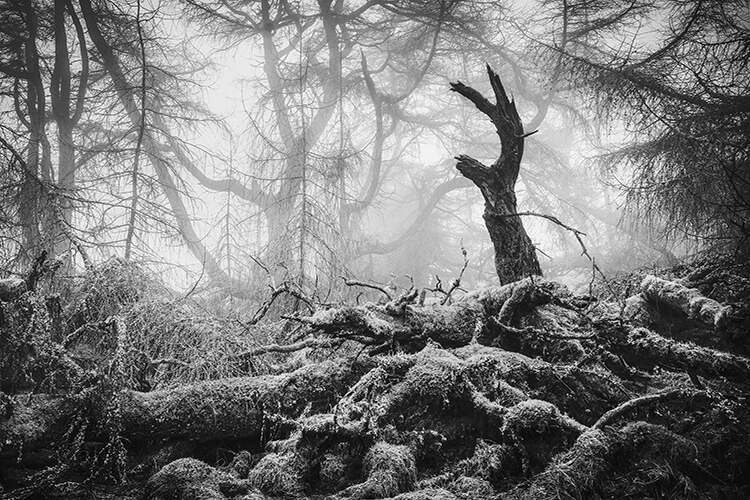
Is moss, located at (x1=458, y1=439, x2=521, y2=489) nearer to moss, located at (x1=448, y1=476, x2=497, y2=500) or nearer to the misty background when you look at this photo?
moss, located at (x1=448, y1=476, x2=497, y2=500)

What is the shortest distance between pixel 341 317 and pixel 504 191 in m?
2.43

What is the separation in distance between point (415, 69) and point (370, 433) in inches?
455

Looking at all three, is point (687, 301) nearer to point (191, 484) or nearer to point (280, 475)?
point (280, 475)

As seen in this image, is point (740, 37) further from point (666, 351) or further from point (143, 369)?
point (143, 369)

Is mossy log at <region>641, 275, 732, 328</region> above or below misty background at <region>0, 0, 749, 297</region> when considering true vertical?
below

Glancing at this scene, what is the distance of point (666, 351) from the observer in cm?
205

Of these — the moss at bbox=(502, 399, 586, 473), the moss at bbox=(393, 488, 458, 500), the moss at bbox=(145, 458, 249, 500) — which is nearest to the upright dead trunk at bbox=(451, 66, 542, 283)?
the moss at bbox=(502, 399, 586, 473)

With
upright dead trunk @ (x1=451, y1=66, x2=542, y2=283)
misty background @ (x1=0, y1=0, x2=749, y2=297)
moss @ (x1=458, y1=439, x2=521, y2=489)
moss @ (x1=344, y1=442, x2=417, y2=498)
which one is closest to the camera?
moss @ (x1=344, y1=442, x2=417, y2=498)

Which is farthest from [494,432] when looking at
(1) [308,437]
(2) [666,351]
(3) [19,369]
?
(3) [19,369]

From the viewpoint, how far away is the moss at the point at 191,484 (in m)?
1.55

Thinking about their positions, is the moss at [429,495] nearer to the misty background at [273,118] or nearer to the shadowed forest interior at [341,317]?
the shadowed forest interior at [341,317]

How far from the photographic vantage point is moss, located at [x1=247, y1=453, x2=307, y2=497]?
161cm

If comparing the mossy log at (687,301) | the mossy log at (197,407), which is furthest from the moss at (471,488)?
the mossy log at (687,301)

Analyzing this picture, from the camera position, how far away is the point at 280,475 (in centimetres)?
165
